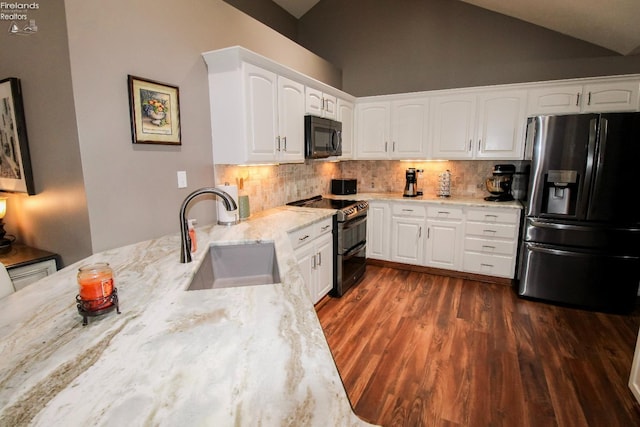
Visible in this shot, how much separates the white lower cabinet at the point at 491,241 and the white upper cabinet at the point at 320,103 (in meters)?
2.01

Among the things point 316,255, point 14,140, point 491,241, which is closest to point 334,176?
point 316,255

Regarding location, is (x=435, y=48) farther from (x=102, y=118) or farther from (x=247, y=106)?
(x=102, y=118)

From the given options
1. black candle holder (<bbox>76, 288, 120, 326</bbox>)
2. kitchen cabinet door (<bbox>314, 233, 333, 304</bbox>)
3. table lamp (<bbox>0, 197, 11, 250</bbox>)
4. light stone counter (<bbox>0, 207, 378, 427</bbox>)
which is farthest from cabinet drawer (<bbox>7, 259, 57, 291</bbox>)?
kitchen cabinet door (<bbox>314, 233, 333, 304</bbox>)

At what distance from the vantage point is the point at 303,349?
0.85m

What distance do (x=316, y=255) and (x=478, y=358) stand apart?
Answer: 4.88 ft

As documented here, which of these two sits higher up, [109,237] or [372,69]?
[372,69]

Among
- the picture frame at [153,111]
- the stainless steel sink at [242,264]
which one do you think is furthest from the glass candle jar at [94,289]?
the picture frame at [153,111]

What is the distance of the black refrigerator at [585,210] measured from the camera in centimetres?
280

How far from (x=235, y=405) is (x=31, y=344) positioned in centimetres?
71

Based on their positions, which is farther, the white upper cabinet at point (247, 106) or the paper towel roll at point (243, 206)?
the paper towel roll at point (243, 206)

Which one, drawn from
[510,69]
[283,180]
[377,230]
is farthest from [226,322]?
[510,69]

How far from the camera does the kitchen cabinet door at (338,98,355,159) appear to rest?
13.1 feet

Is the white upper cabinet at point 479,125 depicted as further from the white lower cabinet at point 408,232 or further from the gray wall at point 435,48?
the white lower cabinet at point 408,232

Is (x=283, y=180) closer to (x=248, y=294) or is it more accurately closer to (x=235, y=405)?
(x=248, y=294)
